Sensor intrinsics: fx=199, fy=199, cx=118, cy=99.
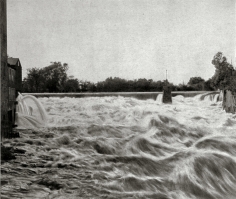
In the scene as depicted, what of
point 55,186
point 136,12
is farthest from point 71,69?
point 55,186

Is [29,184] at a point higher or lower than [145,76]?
lower

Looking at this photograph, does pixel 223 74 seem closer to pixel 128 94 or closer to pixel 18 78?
pixel 128 94

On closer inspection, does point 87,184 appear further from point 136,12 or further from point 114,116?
point 136,12

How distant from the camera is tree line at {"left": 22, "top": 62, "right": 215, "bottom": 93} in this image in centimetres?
174

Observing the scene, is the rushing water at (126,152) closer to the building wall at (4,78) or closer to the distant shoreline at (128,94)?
the distant shoreline at (128,94)

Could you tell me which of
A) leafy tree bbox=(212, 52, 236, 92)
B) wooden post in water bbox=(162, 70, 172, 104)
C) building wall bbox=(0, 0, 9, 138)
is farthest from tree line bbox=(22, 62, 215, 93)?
leafy tree bbox=(212, 52, 236, 92)

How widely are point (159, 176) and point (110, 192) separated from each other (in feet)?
1.37

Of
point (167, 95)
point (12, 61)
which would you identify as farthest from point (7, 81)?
point (167, 95)

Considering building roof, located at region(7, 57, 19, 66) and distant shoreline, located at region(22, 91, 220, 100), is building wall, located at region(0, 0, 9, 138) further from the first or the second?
distant shoreline, located at region(22, 91, 220, 100)

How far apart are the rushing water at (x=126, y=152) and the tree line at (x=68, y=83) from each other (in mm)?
101

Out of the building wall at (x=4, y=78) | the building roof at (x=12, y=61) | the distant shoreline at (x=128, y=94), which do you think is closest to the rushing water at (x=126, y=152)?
the distant shoreline at (x=128, y=94)

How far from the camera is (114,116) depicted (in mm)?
1748

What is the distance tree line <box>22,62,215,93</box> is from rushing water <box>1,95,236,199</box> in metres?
0.10

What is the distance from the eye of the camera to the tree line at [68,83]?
68.3 inches
